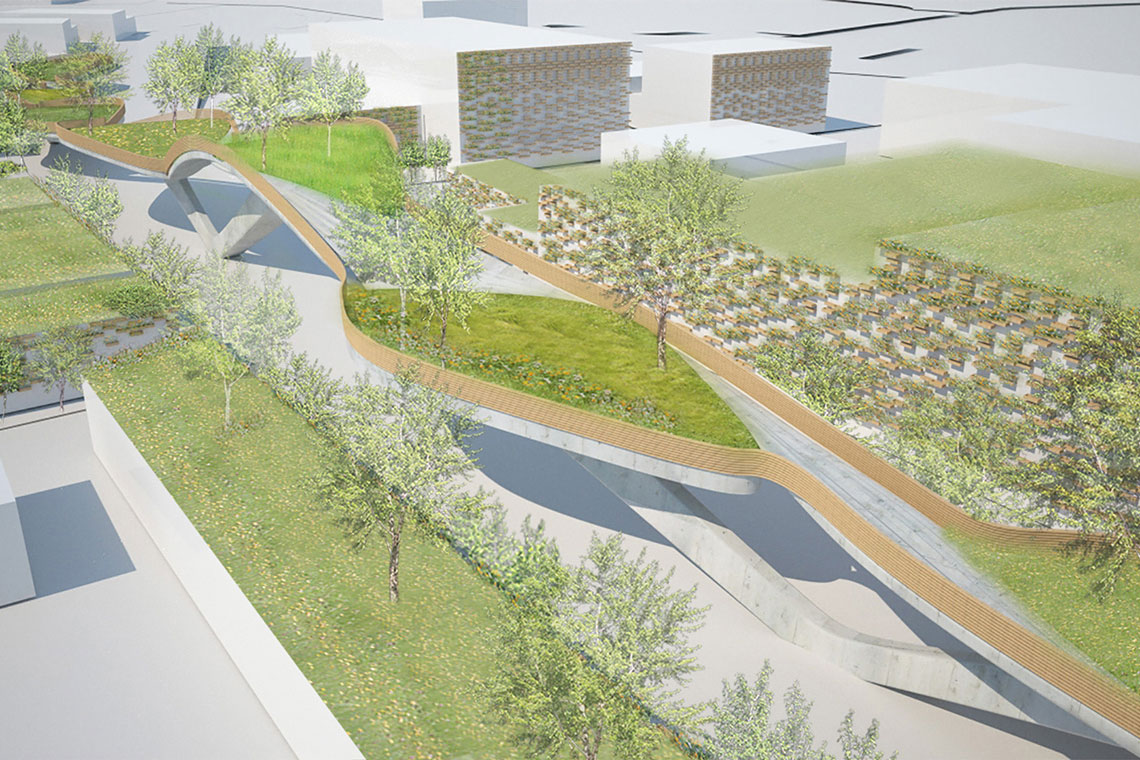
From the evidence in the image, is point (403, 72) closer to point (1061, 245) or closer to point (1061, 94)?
point (1061, 94)

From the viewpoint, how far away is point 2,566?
19.9 m

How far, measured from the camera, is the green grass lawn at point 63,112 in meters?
54.6

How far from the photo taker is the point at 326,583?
1939 cm

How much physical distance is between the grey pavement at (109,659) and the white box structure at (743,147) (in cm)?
2221

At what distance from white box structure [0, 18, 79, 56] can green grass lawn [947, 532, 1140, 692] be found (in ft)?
255

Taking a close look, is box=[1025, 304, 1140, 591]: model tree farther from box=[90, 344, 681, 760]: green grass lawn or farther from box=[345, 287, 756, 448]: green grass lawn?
box=[90, 344, 681, 760]: green grass lawn

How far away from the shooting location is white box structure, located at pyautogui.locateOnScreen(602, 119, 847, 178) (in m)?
36.1

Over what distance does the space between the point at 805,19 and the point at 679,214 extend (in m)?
86.3

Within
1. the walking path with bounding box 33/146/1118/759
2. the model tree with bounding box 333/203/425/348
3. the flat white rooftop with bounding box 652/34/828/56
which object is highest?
the flat white rooftop with bounding box 652/34/828/56

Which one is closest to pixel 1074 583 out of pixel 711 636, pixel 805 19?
pixel 711 636

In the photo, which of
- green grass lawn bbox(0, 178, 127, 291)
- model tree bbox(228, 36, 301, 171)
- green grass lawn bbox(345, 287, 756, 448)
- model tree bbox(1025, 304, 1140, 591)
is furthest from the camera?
model tree bbox(228, 36, 301, 171)

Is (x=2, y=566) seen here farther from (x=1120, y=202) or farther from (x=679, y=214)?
(x=1120, y=202)

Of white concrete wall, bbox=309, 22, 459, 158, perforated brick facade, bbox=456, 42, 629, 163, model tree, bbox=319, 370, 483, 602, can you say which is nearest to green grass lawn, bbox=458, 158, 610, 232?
perforated brick facade, bbox=456, 42, 629, 163

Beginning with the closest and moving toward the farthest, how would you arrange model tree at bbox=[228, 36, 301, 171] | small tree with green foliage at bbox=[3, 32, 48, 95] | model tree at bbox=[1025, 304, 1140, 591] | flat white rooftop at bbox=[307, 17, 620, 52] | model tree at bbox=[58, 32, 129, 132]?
1. model tree at bbox=[1025, 304, 1140, 591]
2. model tree at bbox=[228, 36, 301, 171]
3. flat white rooftop at bbox=[307, 17, 620, 52]
4. model tree at bbox=[58, 32, 129, 132]
5. small tree with green foliage at bbox=[3, 32, 48, 95]
